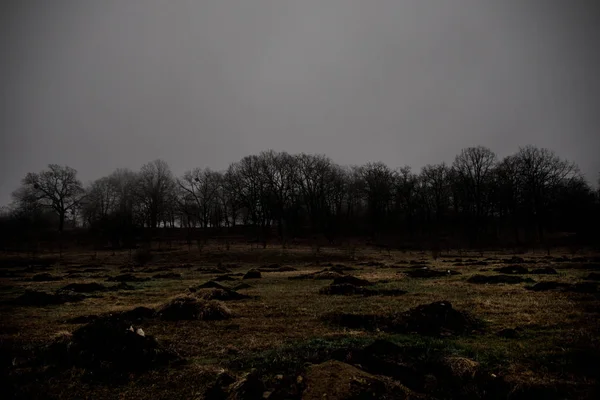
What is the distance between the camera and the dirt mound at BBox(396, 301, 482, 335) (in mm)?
8844

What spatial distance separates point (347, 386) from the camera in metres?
5.19

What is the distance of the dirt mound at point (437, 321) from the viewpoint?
29.0 ft

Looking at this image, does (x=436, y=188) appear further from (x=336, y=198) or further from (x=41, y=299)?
(x=41, y=299)

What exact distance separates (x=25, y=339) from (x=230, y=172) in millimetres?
71001

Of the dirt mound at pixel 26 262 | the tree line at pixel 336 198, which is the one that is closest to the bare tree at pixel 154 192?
the tree line at pixel 336 198

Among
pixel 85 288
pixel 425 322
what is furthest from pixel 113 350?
pixel 85 288

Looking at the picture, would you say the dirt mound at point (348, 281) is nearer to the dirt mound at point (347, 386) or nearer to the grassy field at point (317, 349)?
the grassy field at point (317, 349)

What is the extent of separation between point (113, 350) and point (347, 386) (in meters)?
4.92

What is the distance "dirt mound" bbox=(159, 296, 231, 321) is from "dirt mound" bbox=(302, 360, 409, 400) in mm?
5904

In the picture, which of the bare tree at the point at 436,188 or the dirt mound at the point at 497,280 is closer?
the dirt mound at the point at 497,280

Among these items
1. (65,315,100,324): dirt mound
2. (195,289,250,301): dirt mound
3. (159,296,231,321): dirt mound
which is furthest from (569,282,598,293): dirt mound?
(65,315,100,324): dirt mound

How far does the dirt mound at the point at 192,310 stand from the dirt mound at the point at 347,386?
5904 mm

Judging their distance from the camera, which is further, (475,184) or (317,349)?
(475,184)

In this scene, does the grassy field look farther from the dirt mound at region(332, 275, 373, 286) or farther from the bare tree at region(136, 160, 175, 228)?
the bare tree at region(136, 160, 175, 228)
